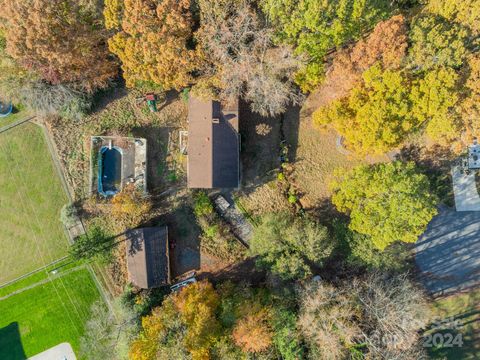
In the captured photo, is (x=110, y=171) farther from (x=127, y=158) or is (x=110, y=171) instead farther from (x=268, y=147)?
(x=268, y=147)

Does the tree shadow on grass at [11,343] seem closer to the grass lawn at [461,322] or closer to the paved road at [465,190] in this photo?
the grass lawn at [461,322]

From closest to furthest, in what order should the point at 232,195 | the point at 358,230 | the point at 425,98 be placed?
the point at 425,98, the point at 358,230, the point at 232,195

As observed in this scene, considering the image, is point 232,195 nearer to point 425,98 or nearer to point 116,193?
point 116,193

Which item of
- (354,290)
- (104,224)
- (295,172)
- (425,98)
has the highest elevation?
(425,98)

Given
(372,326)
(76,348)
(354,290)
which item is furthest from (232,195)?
(76,348)

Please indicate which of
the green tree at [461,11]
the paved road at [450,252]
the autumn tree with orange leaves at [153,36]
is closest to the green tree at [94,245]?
the autumn tree with orange leaves at [153,36]

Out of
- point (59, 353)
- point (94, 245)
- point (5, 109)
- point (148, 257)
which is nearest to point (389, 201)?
point (148, 257)

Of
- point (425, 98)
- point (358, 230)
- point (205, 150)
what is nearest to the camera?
point (425, 98)
